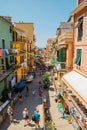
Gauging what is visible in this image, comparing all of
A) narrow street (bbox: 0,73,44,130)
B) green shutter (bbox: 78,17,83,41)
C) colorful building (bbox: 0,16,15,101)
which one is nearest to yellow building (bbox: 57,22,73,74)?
green shutter (bbox: 78,17,83,41)

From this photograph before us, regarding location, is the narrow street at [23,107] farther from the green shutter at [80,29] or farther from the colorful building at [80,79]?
the green shutter at [80,29]

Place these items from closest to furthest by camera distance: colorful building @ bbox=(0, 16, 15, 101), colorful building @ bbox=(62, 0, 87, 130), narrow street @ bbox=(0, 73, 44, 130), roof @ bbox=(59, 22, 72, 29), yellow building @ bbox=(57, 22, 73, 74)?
1. colorful building @ bbox=(62, 0, 87, 130)
2. narrow street @ bbox=(0, 73, 44, 130)
3. yellow building @ bbox=(57, 22, 73, 74)
4. colorful building @ bbox=(0, 16, 15, 101)
5. roof @ bbox=(59, 22, 72, 29)

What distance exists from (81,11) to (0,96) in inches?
648

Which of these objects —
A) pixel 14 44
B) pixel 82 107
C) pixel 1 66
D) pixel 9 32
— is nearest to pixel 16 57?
pixel 14 44

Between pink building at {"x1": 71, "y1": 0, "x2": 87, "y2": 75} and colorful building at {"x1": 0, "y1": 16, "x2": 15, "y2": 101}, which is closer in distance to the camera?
pink building at {"x1": 71, "y1": 0, "x2": 87, "y2": 75}

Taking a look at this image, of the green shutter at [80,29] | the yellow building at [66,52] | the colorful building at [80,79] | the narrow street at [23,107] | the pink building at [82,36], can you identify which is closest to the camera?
the colorful building at [80,79]

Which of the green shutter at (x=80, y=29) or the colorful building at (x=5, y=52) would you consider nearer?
the green shutter at (x=80, y=29)

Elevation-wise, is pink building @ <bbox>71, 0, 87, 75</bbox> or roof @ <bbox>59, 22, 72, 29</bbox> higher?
roof @ <bbox>59, 22, 72, 29</bbox>

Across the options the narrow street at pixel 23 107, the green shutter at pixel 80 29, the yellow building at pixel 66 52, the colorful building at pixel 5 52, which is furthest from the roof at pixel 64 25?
the narrow street at pixel 23 107

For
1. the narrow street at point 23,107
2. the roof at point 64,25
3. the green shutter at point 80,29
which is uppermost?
the roof at point 64,25

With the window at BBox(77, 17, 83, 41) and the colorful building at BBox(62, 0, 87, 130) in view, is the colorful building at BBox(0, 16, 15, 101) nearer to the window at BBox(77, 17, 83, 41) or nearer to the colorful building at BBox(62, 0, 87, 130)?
the window at BBox(77, 17, 83, 41)

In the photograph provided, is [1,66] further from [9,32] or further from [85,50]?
[85,50]

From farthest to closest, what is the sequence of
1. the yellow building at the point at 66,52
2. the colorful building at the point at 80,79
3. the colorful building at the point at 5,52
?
1. the colorful building at the point at 5,52
2. the yellow building at the point at 66,52
3. the colorful building at the point at 80,79

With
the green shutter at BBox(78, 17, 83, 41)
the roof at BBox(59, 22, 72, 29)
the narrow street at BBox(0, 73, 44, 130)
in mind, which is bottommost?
the narrow street at BBox(0, 73, 44, 130)
